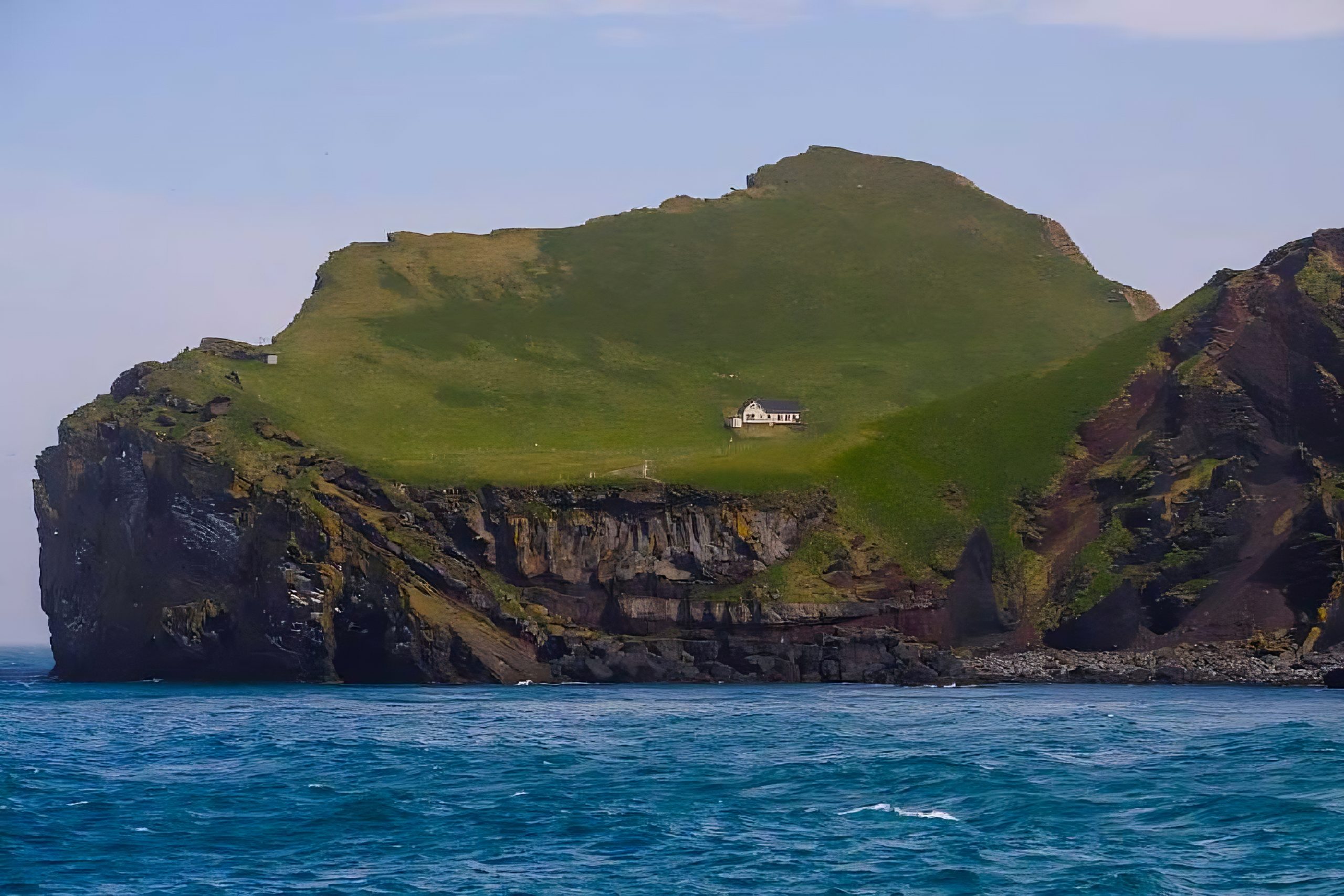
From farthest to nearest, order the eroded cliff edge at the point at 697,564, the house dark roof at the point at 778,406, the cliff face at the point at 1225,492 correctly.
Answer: the house dark roof at the point at 778,406, the eroded cliff edge at the point at 697,564, the cliff face at the point at 1225,492

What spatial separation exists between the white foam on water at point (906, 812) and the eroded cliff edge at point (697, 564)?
6648cm

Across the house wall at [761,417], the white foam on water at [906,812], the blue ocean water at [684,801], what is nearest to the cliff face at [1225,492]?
the blue ocean water at [684,801]

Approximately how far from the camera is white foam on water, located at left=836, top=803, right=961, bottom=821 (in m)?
55.8

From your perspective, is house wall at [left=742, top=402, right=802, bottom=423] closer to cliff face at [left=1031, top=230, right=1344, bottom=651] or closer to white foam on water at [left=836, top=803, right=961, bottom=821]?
cliff face at [left=1031, top=230, right=1344, bottom=651]

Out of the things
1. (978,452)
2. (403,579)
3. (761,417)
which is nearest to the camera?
(403,579)

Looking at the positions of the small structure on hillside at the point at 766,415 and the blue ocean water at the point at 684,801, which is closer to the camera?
the blue ocean water at the point at 684,801

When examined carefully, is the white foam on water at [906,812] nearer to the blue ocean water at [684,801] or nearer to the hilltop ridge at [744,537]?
the blue ocean water at [684,801]

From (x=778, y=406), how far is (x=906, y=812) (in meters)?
127

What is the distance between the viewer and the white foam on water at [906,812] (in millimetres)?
55844

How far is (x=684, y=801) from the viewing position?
6006 cm

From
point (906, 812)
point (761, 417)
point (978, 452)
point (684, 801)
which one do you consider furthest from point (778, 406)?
point (906, 812)

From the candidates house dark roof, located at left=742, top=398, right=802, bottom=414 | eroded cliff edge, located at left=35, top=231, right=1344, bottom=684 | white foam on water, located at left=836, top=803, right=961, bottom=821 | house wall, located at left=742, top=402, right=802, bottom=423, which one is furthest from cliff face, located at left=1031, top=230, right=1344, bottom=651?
white foam on water, located at left=836, top=803, right=961, bottom=821

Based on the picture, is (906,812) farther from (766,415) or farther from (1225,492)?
(766,415)

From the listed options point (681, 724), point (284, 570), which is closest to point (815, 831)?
point (681, 724)
